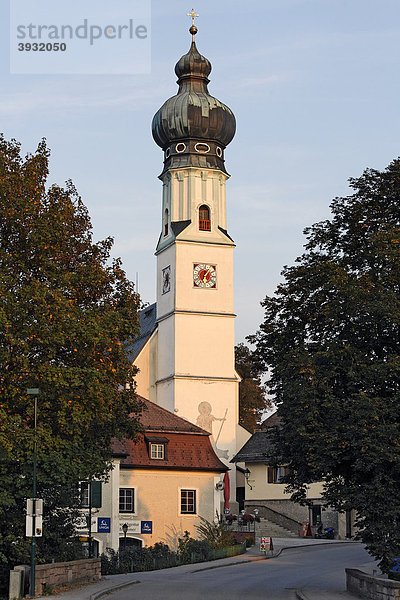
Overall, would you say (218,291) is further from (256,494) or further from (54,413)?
(54,413)

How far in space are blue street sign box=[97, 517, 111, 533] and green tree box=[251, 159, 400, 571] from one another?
14.7 meters

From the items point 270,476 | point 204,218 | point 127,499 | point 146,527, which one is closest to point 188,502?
point 146,527

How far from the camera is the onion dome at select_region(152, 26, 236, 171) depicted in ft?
228

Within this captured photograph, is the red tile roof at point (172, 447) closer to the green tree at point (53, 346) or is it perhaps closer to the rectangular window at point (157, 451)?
the rectangular window at point (157, 451)

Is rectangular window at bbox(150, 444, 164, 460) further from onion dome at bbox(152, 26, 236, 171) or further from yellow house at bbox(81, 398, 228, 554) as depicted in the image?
onion dome at bbox(152, 26, 236, 171)

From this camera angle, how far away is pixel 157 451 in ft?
151

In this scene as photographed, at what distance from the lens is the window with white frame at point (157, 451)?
150 ft

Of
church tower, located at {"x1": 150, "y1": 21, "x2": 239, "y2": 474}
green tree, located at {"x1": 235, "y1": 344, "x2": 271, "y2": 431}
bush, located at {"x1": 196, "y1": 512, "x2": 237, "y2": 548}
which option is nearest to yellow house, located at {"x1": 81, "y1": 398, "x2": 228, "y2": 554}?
bush, located at {"x1": 196, "y1": 512, "x2": 237, "y2": 548}

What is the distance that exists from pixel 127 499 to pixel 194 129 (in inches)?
1296

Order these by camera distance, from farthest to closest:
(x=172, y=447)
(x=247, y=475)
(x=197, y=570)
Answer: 1. (x=247, y=475)
2. (x=172, y=447)
3. (x=197, y=570)

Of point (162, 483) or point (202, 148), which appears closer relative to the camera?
point (162, 483)

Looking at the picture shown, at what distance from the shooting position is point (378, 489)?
24734 millimetres

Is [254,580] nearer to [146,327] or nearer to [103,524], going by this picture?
[103,524]

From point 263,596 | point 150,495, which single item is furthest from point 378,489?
point 150,495
